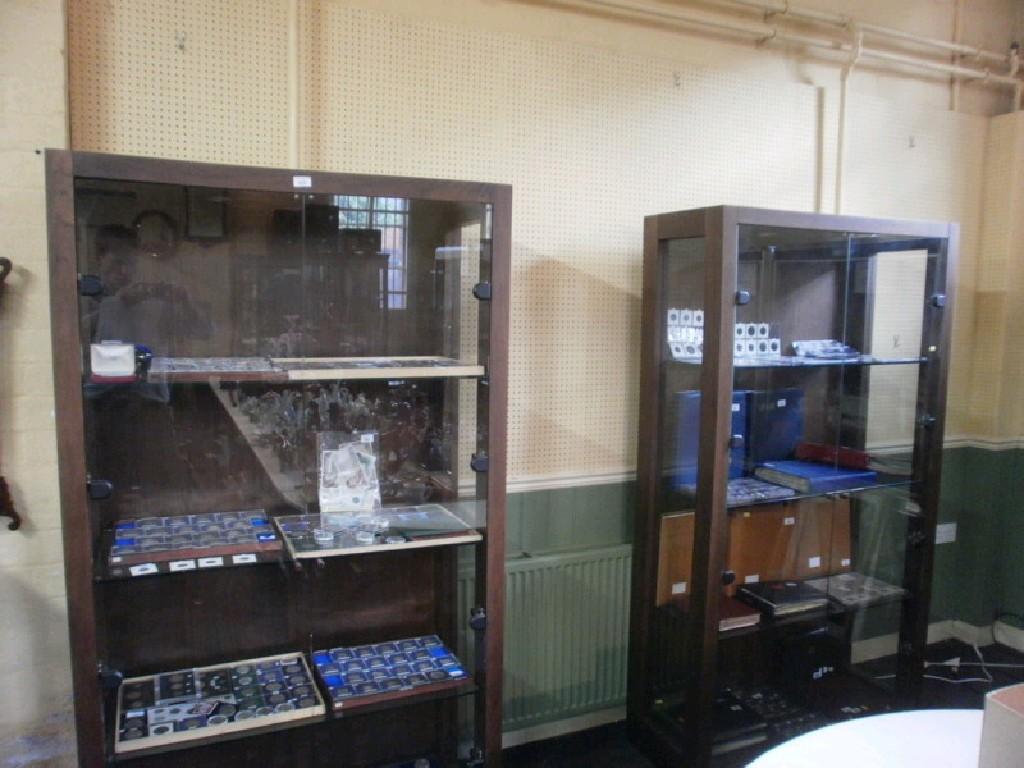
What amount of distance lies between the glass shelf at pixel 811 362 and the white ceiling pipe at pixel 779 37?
1428 mm

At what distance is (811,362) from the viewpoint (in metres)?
3.24

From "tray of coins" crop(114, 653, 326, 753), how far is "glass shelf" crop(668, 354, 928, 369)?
1748 millimetres

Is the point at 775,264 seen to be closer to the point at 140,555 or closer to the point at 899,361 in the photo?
the point at 899,361

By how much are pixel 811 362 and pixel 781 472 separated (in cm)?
47

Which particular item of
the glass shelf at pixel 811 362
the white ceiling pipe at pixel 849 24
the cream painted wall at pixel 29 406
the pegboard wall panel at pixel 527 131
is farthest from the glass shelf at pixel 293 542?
the white ceiling pipe at pixel 849 24

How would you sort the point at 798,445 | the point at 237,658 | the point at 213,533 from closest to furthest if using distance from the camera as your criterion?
the point at 213,533
the point at 237,658
the point at 798,445

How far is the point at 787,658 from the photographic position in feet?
11.0

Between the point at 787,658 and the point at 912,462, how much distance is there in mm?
1024

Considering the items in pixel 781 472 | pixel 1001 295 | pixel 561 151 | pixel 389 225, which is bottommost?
pixel 781 472

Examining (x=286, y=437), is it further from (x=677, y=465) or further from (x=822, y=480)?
(x=822, y=480)

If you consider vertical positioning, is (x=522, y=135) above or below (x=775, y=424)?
above

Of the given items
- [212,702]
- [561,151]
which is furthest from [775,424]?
[212,702]

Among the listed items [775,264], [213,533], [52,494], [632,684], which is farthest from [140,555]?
[775,264]

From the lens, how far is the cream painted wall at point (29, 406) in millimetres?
2262
